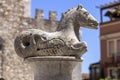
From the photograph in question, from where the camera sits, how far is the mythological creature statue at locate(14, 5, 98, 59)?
5931 millimetres

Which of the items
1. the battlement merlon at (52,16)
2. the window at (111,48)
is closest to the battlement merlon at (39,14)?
the battlement merlon at (52,16)

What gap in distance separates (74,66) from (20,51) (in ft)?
2.57

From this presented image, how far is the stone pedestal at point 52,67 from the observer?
232 inches

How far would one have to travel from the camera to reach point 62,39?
598 cm

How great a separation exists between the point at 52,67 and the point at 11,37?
12.9 meters

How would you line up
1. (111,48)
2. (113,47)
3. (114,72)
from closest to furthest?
(114,72) < (113,47) < (111,48)

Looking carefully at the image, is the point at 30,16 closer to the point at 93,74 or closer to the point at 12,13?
the point at 12,13

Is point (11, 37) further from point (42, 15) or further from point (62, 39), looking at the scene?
point (62, 39)

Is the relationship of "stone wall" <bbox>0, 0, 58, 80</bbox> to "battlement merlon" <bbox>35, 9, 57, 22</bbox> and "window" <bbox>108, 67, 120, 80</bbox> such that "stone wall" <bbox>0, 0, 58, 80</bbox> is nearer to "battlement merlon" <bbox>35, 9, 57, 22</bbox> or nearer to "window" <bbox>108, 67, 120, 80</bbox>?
"battlement merlon" <bbox>35, 9, 57, 22</bbox>

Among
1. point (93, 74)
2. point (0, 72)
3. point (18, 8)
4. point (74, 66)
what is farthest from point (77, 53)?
point (93, 74)

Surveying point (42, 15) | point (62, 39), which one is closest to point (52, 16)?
point (42, 15)

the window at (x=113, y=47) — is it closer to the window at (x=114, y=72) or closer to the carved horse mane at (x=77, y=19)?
the window at (x=114, y=72)

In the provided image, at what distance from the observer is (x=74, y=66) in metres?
6.09

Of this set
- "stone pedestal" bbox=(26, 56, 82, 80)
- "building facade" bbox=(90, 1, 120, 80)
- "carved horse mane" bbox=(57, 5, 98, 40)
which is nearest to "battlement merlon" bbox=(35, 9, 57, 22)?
"carved horse mane" bbox=(57, 5, 98, 40)
